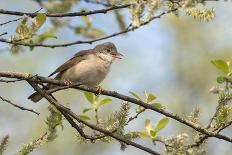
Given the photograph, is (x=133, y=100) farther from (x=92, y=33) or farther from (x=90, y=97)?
(x=92, y=33)

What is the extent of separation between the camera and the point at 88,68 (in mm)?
6648

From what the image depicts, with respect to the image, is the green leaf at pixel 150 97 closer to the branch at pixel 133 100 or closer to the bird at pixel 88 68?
the branch at pixel 133 100

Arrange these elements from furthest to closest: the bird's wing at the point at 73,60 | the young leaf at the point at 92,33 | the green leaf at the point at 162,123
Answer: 1. the bird's wing at the point at 73,60
2. the young leaf at the point at 92,33
3. the green leaf at the point at 162,123

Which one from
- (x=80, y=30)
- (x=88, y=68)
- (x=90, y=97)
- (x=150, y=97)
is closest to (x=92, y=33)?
(x=80, y=30)

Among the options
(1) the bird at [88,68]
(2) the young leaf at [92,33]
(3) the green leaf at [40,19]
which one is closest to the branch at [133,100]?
(3) the green leaf at [40,19]

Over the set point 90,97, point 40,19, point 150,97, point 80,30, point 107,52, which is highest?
point 40,19

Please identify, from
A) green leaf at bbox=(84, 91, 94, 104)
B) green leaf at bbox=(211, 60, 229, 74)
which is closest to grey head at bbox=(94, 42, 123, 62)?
green leaf at bbox=(84, 91, 94, 104)

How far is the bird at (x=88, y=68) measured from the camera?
256 inches

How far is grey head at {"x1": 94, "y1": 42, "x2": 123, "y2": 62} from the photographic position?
23.0 ft

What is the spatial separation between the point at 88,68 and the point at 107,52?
2.19 feet

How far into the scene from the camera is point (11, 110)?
15914 mm

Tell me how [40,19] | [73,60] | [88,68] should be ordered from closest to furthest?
[40,19] → [88,68] → [73,60]

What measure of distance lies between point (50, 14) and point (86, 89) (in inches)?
22.4

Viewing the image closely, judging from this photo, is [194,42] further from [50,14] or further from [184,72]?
[50,14]
